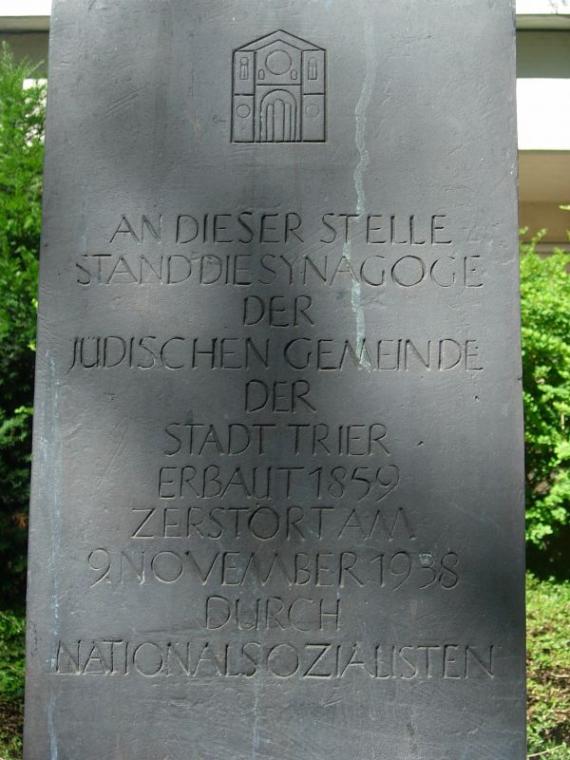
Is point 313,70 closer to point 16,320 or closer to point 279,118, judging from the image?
point 279,118

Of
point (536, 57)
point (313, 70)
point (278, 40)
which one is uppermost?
point (536, 57)

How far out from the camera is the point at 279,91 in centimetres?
329

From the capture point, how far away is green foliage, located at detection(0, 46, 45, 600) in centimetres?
570

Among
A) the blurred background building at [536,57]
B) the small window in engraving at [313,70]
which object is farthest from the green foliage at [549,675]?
the blurred background building at [536,57]

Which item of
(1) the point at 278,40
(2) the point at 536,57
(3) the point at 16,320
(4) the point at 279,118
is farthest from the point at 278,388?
(2) the point at 536,57

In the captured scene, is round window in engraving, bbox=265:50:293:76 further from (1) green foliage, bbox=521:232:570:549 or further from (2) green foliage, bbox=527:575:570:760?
(1) green foliage, bbox=521:232:570:549

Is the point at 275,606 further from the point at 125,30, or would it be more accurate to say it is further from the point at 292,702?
the point at 125,30

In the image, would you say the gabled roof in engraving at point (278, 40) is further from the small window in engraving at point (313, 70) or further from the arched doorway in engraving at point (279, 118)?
the arched doorway in engraving at point (279, 118)

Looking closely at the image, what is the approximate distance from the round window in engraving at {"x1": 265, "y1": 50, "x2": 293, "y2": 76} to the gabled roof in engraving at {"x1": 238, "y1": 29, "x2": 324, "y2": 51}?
41mm

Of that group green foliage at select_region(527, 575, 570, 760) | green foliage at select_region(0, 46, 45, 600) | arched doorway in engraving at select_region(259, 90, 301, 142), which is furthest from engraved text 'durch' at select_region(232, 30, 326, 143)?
green foliage at select_region(0, 46, 45, 600)

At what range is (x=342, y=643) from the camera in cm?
309

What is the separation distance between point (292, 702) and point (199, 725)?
0.32 metres

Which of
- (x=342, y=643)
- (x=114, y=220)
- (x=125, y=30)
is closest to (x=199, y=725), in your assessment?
(x=342, y=643)

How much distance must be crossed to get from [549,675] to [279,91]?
3.03 metres
